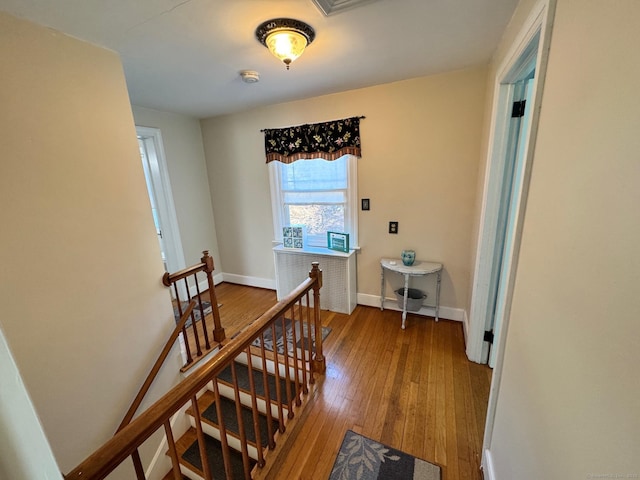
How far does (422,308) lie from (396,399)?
1216mm

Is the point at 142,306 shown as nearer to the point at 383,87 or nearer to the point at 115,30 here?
the point at 115,30

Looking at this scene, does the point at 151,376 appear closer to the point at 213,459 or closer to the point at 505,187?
the point at 213,459

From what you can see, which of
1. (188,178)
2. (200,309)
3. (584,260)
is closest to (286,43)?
(584,260)

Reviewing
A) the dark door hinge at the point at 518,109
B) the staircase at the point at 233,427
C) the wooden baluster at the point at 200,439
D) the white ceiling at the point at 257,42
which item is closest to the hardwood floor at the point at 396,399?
the staircase at the point at 233,427

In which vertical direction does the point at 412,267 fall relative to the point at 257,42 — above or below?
below

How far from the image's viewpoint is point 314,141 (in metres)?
2.86

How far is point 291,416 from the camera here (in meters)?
1.67

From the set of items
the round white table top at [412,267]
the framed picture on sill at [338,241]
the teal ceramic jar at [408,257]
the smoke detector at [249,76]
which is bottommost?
the round white table top at [412,267]

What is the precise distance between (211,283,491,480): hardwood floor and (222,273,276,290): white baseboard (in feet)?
3.27

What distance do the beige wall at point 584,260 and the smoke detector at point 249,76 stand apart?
6.14 ft

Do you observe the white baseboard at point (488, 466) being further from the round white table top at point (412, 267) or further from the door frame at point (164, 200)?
the door frame at point (164, 200)

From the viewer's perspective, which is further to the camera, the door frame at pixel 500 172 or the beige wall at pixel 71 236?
the beige wall at pixel 71 236

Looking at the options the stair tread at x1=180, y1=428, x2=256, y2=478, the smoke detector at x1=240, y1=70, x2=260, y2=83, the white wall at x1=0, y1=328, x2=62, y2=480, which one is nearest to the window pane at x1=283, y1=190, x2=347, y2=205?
the smoke detector at x1=240, y1=70, x2=260, y2=83

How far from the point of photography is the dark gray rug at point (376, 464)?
4.47ft
